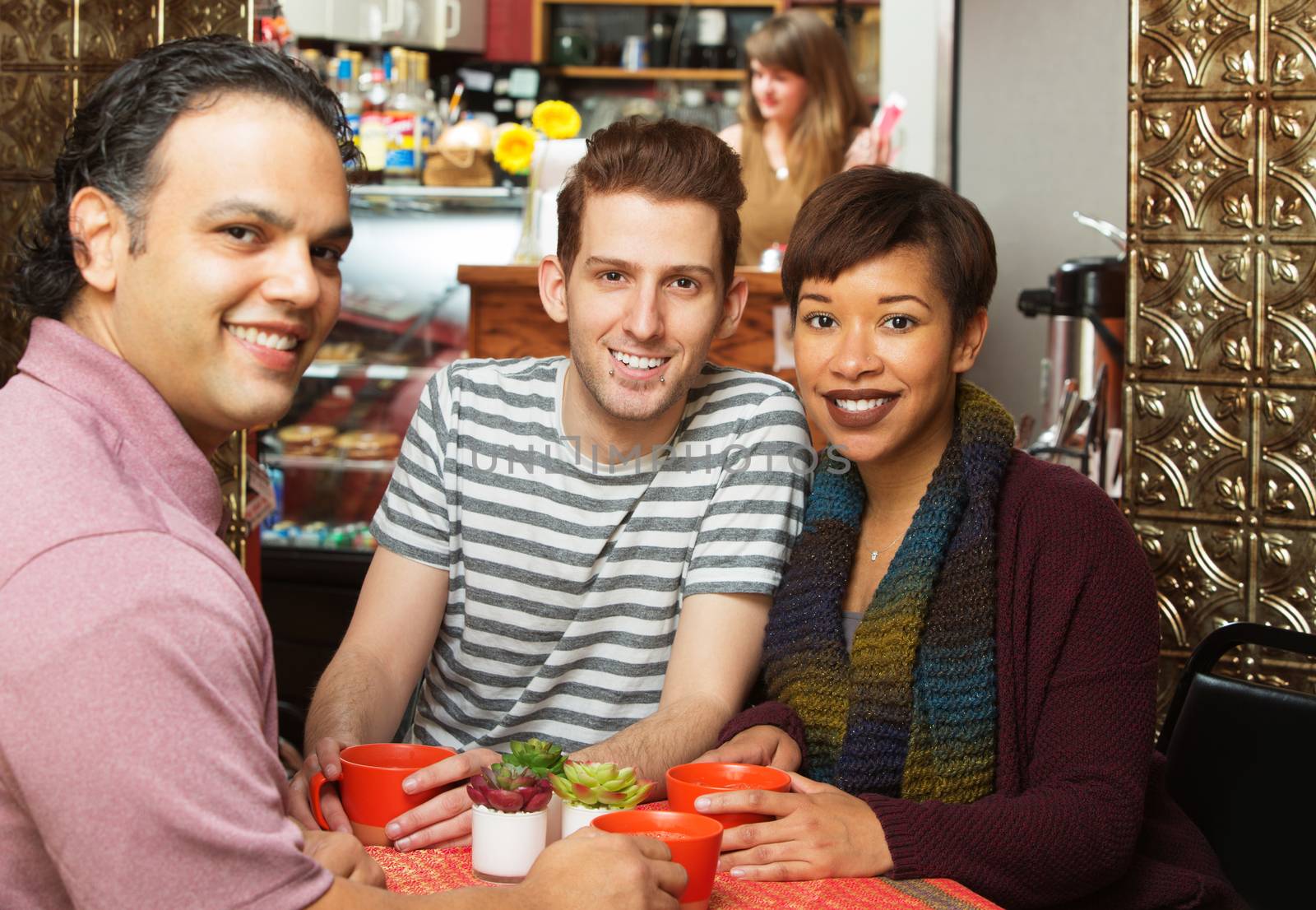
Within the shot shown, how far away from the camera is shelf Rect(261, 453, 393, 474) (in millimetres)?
4352

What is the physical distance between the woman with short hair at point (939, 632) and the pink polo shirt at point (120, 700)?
545mm

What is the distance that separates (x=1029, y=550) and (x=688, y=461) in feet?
1.75

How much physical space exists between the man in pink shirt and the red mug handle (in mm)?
204

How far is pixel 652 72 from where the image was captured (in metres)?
7.31

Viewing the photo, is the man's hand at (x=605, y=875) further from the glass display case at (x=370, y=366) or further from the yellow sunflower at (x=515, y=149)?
the glass display case at (x=370, y=366)

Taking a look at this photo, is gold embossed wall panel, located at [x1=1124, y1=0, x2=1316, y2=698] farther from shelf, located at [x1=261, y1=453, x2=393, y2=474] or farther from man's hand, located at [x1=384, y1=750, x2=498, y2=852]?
shelf, located at [x1=261, y1=453, x2=393, y2=474]

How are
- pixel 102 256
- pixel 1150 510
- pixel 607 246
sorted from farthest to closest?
pixel 1150 510 < pixel 607 246 < pixel 102 256

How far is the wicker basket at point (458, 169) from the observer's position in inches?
159

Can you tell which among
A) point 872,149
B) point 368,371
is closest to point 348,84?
point 368,371

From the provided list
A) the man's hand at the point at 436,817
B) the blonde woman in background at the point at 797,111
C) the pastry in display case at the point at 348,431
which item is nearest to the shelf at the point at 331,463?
the pastry in display case at the point at 348,431

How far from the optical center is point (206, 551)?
0.96 m

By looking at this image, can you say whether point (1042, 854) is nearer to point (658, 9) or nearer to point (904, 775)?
point (904, 775)

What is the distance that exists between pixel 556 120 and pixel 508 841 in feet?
10.1

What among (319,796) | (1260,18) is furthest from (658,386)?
(1260,18)
